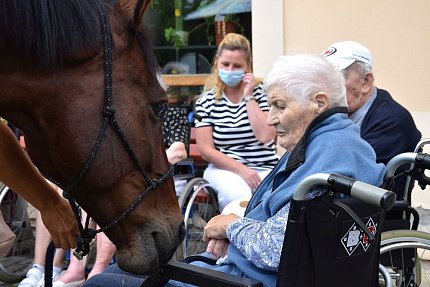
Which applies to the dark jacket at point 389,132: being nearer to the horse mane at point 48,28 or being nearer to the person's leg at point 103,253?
the horse mane at point 48,28

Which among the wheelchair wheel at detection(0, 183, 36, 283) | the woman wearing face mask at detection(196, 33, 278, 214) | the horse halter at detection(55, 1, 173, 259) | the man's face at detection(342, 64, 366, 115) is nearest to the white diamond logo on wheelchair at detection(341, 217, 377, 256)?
the horse halter at detection(55, 1, 173, 259)

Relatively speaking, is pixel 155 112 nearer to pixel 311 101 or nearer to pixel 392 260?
pixel 311 101

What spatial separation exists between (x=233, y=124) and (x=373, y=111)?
139 centimetres

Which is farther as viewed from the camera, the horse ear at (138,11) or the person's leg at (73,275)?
the person's leg at (73,275)

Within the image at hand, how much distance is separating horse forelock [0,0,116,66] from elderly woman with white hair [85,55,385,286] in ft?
2.67

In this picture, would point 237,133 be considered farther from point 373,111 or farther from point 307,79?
point 307,79

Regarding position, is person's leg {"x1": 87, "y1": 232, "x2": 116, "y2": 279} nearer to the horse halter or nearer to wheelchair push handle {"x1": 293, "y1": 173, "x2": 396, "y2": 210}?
the horse halter

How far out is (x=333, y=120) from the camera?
8.09ft

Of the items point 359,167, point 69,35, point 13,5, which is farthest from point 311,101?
point 13,5

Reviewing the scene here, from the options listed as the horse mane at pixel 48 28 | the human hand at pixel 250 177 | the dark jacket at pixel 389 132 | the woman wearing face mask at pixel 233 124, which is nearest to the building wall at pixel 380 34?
the woman wearing face mask at pixel 233 124

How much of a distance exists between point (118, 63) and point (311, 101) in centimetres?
80

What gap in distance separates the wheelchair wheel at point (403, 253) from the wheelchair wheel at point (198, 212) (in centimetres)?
150

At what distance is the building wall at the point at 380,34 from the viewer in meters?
4.89

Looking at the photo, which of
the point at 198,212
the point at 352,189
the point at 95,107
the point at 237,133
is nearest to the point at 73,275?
the point at 198,212
